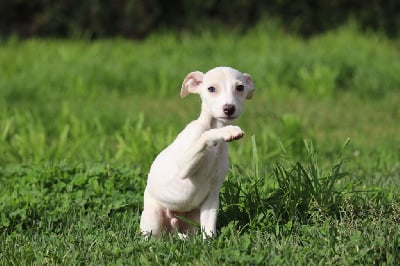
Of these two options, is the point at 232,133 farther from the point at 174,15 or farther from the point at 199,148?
the point at 174,15

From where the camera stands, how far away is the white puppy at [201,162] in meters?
4.12

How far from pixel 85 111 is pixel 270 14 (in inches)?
238

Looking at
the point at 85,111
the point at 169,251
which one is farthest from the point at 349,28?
the point at 169,251

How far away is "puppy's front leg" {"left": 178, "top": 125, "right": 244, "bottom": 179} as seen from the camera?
396 centimetres

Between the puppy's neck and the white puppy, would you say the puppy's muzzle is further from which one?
the puppy's neck

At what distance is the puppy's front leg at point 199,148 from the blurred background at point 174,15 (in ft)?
31.6

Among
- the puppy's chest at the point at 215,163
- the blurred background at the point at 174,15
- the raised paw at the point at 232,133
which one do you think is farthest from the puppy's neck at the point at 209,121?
A: the blurred background at the point at 174,15

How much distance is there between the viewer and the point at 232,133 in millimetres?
3891

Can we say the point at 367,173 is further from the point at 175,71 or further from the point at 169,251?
the point at 175,71

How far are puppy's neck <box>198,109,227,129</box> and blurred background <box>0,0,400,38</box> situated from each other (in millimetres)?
9500

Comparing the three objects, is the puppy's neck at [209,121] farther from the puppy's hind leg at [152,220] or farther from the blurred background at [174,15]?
the blurred background at [174,15]

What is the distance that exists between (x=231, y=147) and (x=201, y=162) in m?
3.24

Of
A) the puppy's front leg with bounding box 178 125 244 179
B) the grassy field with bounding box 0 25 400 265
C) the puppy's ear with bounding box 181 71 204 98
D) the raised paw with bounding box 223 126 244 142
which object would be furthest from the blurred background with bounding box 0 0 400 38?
the raised paw with bounding box 223 126 244 142

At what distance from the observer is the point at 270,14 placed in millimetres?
14047
